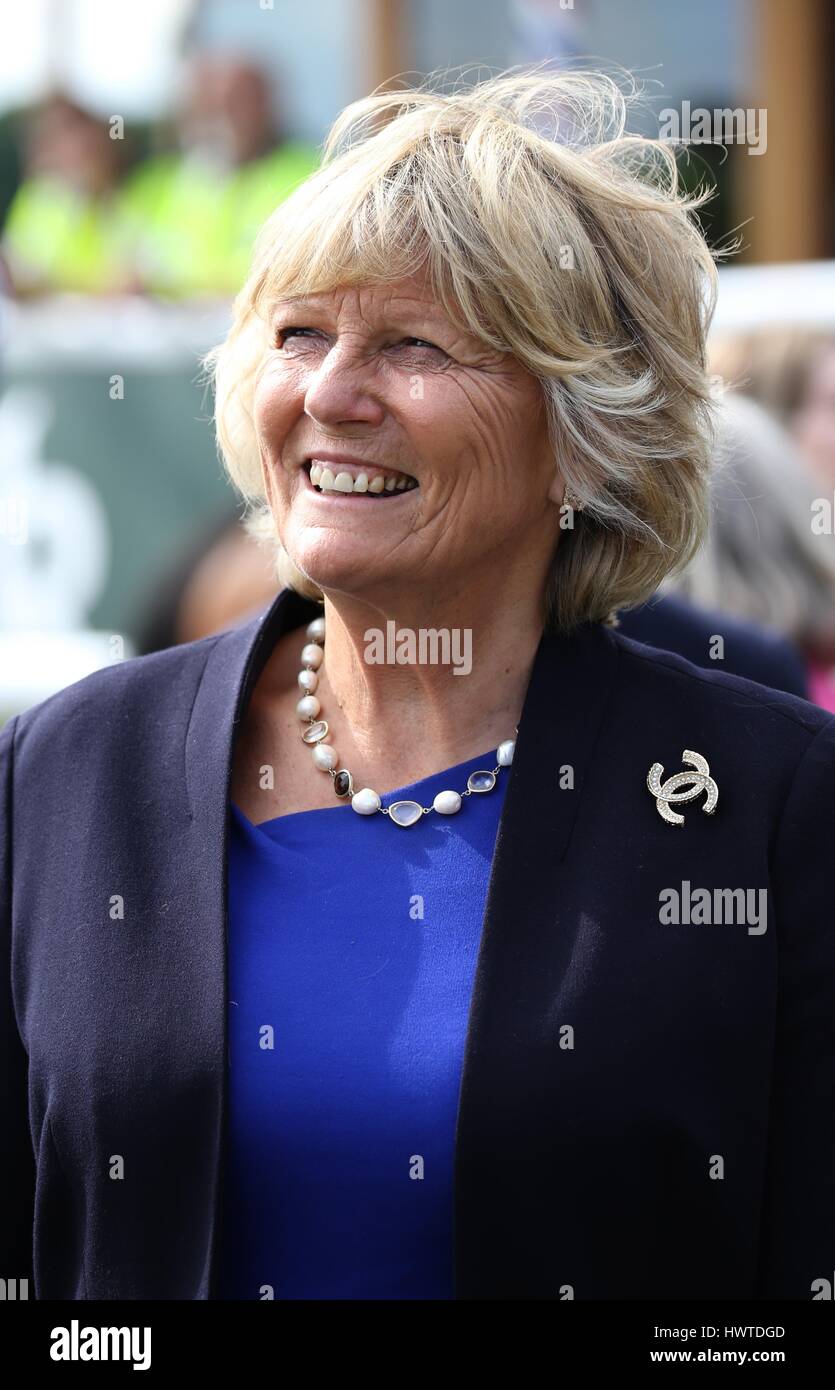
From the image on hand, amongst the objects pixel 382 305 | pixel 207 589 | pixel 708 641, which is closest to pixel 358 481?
pixel 382 305

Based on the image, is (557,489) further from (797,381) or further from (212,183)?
(212,183)

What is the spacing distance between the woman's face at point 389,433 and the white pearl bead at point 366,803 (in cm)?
27

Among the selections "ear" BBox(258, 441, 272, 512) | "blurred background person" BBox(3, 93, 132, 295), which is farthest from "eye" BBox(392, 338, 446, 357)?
"blurred background person" BBox(3, 93, 132, 295)

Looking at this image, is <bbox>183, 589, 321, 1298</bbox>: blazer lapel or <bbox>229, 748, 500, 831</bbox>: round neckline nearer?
<bbox>183, 589, 321, 1298</bbox>: blazer lapel

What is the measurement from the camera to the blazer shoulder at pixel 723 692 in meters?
2.35

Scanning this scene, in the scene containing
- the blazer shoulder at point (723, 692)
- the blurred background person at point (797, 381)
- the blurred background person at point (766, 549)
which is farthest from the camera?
the blurred background person at point (797, 381)

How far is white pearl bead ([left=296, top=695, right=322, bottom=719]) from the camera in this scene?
2488 mm

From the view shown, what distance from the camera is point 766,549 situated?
392 cm

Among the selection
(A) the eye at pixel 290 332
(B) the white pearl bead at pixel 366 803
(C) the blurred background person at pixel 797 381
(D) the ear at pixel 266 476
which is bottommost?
(B) the white pearl bead at pixel 366 803

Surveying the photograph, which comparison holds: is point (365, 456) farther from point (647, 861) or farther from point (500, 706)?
point (647, 861)

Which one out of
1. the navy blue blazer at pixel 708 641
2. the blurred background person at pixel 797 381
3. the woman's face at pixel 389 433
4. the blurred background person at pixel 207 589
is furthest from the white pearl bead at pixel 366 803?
the blurred background person at pixel 207 589

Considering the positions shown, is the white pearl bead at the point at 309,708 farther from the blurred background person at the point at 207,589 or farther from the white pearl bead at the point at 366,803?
the blurred background person at the point at 207,589

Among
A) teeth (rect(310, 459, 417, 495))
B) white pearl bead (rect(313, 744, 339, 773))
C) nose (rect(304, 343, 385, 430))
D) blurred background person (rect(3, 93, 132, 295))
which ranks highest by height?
blurred background person (rect(3, 93, 132, 295))

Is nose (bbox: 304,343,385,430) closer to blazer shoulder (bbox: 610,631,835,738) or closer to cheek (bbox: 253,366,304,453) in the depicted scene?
cheek (bbox: 253,366,304,453)
